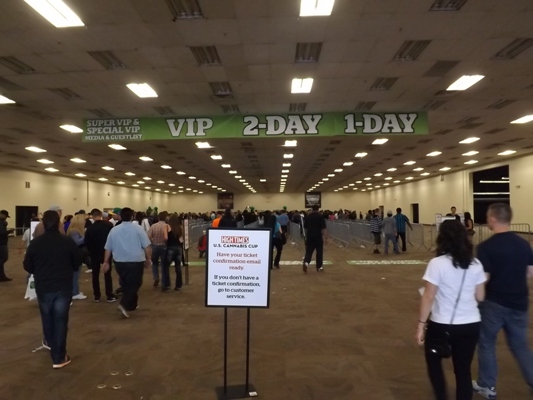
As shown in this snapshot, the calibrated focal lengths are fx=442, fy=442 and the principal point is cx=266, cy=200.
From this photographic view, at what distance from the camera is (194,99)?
40.9ft

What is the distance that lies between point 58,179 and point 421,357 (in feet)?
119

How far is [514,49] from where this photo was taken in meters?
8.98

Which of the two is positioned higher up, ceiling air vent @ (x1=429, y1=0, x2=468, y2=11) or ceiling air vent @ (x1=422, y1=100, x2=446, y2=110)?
ceiling air vent @ (x1=422, y1=100, x2=446, y2=110)

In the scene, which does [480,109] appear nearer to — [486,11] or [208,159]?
[486,11]

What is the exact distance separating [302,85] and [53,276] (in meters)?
8.02

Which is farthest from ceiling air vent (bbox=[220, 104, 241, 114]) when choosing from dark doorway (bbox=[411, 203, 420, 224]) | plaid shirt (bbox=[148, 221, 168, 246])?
dark doorway (bbox=[411, 203, 420, 224])

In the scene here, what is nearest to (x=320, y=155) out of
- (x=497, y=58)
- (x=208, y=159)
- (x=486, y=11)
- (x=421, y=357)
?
(x=208, y=159)

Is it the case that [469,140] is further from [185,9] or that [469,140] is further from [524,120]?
[185,9]

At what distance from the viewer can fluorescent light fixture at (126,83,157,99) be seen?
36.5 feet

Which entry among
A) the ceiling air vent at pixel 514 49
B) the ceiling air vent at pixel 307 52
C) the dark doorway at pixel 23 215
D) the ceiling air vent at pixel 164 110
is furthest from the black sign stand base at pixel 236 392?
the dark doorway at pixel 23 215

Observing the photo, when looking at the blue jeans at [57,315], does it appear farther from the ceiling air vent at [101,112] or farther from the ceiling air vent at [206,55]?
the ceiling air vent at [101,112]

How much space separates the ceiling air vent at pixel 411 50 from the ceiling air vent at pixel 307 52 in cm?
167

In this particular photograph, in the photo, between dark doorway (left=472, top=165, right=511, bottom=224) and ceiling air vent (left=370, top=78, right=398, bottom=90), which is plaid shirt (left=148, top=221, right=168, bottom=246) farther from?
dark doorway (left=472, top=165, right=511, bottom=224)

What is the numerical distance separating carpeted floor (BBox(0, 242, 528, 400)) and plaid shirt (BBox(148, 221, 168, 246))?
1120 millimetres
